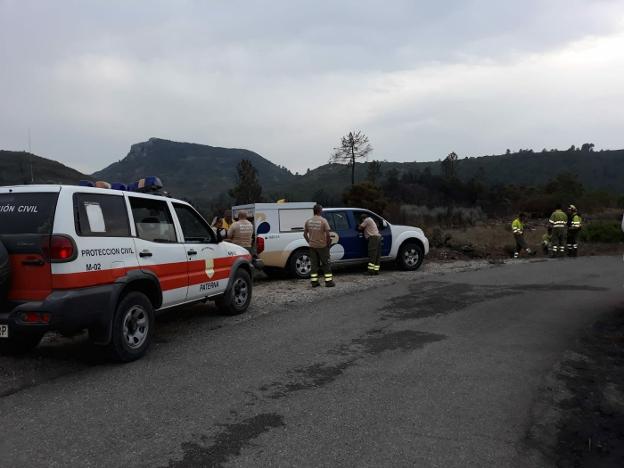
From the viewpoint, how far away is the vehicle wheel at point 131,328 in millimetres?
5281

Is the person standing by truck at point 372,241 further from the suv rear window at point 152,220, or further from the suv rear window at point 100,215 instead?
the suv rear window at point 100,215

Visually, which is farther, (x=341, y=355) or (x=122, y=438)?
(x=341, y=355)

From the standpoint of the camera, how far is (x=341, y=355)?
584 cm

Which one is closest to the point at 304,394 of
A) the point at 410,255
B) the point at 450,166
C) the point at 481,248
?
the point at 410,255

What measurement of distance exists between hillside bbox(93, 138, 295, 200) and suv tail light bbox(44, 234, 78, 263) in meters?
133

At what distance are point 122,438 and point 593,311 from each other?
7702 millimetres

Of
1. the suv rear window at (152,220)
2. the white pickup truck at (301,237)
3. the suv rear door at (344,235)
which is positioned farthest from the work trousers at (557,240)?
the suv rear window at (152,220)

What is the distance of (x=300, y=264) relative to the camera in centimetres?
1277

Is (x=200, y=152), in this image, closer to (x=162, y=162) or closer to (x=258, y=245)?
(x=162, y=162)

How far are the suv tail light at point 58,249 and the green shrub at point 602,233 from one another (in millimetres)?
25021

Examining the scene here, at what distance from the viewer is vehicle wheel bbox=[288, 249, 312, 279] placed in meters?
12.7

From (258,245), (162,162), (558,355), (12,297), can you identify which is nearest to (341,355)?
(558,355)

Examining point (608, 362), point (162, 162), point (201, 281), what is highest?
point (162, 162)

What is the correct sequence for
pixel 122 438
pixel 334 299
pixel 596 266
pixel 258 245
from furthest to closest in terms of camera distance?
pixel 596 266
pixel 258 245
pixel 334 299
pixel 122 438
